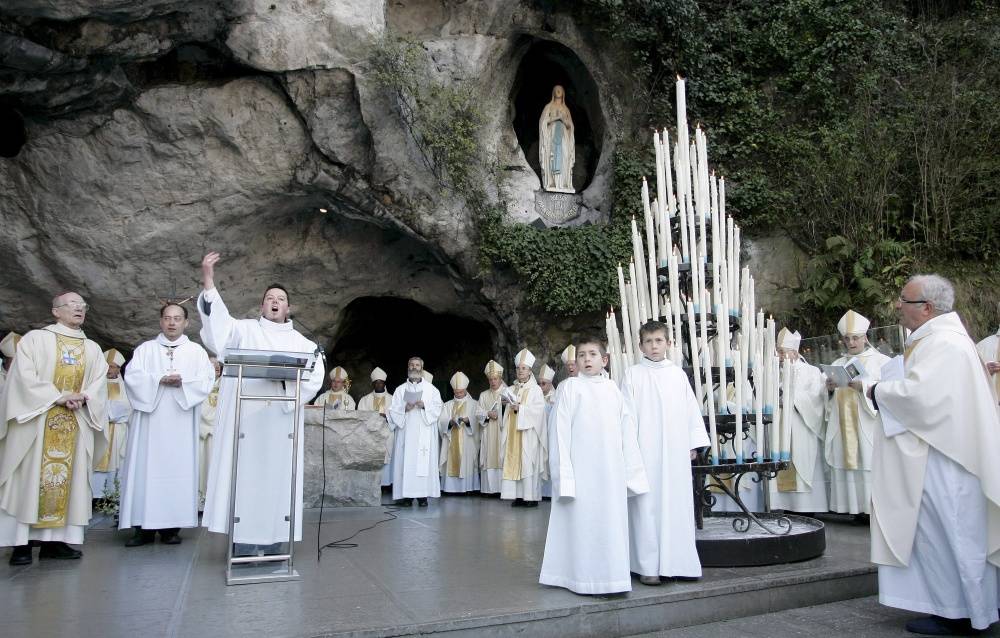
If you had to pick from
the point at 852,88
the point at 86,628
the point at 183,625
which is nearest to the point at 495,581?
the point at 183,625

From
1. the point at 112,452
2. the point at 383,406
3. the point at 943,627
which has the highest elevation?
the point at 383,406

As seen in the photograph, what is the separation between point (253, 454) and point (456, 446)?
748cm

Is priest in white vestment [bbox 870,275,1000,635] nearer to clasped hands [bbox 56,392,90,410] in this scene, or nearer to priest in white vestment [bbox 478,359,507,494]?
clasped hands [bbox 56,392,90,410]

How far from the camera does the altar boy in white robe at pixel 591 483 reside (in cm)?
433

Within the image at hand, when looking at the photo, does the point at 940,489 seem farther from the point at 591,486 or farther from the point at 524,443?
the point at 524,443

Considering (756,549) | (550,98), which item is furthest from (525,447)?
(550,98)

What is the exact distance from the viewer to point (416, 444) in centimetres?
1066

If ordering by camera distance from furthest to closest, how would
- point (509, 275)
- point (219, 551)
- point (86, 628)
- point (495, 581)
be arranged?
point (509, 275) → point (219, 551) → point (495, 581) → point (86, 628)

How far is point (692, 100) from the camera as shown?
13758mm

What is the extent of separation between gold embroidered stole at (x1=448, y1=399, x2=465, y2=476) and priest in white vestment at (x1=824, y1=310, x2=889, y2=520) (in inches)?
240

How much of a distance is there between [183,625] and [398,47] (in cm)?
964

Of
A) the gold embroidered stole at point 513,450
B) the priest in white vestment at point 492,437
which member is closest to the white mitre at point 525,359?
the gold embroidered stole at point 513,450

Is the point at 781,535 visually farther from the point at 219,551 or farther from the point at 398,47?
the point at 398,47

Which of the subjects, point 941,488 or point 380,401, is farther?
point 380,401
